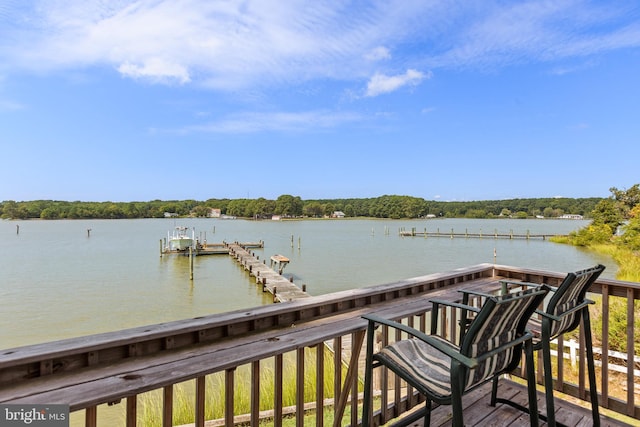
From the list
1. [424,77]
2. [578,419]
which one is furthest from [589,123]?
[578,419]

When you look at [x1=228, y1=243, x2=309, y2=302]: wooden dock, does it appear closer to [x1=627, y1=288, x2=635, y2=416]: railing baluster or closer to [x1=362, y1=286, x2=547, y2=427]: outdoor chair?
[x1=627, y1=288, x2=635, y2=416]: railing baluster

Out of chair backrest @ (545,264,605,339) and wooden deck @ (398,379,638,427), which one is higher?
chair backrest @ (545,264,605,339)

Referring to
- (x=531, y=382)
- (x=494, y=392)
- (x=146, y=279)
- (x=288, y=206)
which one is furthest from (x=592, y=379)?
(x=288, y=206)

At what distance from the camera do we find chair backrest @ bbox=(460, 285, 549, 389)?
3.65 feet

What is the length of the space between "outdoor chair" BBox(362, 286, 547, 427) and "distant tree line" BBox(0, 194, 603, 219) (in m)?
69.3

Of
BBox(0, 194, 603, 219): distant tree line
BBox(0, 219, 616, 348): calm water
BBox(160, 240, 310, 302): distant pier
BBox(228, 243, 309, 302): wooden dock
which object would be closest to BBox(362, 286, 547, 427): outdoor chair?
BBox(160, 240, 310, 302): distant pier

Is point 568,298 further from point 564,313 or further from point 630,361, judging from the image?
point 630,361

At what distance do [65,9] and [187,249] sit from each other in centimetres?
2204

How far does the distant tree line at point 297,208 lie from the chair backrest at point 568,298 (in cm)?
6856

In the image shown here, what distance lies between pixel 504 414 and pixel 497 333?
3.89 feet

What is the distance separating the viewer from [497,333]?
1223mm

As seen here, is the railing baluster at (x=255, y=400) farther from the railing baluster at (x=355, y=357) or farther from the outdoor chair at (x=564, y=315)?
the outdoor chair at (x=564, y=315)

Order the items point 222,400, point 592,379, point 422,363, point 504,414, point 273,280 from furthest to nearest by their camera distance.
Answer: point 273,280
point 222,400
point 504,414
point 592,379
point 422,363

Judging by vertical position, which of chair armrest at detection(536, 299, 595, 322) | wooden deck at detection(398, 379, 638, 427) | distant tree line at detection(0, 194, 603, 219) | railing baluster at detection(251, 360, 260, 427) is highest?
distant tree line at detection(0, 194, 603, 219)
